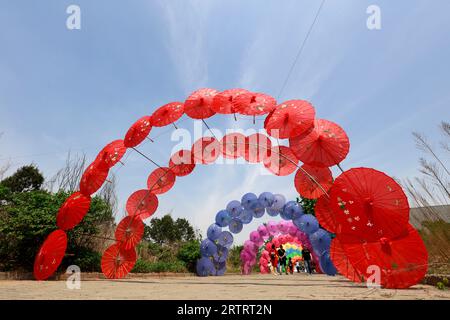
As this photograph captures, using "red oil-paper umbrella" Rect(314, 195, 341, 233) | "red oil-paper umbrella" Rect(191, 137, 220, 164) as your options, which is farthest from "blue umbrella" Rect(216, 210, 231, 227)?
"red oil-paper umbrella" Rect(314, 195, 341, 233)

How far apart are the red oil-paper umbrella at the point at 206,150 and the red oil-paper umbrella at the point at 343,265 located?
394 centimetres

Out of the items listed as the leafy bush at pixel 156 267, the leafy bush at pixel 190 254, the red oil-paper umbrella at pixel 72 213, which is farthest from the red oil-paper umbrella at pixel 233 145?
the leafy bush at pixel 190 254

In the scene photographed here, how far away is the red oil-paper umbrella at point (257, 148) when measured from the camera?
834 centimetres

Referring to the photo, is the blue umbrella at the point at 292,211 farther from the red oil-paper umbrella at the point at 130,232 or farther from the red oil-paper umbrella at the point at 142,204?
the red oil-paper umbrella at the point at 130,232

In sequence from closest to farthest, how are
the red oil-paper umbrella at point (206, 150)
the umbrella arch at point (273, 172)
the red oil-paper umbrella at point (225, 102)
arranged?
the umbrella arch at point (273, 172) < the red oil-paper umbrella at point (225, 102) < the red oil-paper umbrella at point (206, 150)

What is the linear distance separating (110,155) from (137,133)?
3.47 feet

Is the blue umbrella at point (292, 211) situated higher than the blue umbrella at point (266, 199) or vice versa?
the blue umbrella at point (266, 199)

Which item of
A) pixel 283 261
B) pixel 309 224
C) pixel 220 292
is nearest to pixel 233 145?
pixel 220 292

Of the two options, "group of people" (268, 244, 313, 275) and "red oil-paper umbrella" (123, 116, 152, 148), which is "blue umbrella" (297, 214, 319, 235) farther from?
"red oil-paper umbrella" (123, 116, 152, 148)

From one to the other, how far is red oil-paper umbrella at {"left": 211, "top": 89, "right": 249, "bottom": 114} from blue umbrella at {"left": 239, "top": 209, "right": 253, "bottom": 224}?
8.23 m

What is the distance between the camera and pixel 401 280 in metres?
5.26

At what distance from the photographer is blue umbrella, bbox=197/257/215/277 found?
45.3 ft

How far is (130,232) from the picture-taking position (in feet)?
Result: 31.3
